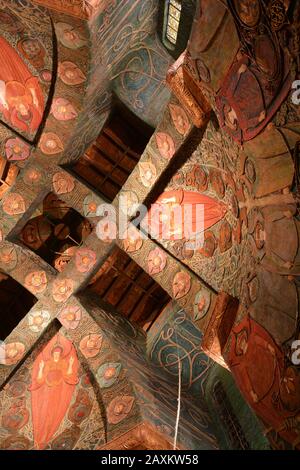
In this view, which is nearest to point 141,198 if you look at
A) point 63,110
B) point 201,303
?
point 201,303

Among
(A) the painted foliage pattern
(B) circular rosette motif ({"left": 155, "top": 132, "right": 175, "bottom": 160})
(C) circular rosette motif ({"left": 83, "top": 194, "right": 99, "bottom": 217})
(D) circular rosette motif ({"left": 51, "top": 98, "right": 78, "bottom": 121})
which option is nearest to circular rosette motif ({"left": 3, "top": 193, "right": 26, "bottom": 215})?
(A) the painted foliage pattern

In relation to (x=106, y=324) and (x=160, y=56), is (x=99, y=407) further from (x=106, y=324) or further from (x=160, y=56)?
(x=160, y=56)

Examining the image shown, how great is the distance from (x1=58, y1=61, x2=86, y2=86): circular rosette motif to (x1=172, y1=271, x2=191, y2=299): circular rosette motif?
8.73ft

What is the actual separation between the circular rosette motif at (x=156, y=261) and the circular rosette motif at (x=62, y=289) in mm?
1070

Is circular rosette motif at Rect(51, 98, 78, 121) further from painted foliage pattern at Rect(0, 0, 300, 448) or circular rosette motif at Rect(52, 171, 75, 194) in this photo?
circular rosette motif at Rect(52, 171, 75, 194)

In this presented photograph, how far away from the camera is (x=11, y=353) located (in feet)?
23.2

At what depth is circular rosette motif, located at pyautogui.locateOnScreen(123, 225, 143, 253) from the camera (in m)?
7.00

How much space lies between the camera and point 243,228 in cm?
548

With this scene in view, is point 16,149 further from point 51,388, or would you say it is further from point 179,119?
point 51,388

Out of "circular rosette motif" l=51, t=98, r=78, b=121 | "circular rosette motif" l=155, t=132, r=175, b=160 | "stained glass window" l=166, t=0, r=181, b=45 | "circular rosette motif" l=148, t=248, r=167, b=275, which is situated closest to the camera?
"stained glass window" l=166, t=0, r=181, b=45

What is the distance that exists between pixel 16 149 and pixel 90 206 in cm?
121

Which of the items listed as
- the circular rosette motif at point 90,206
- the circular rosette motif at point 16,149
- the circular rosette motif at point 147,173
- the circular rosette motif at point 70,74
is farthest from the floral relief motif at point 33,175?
the circular rosette motif at point 147,173

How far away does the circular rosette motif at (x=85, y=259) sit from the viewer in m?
7.26

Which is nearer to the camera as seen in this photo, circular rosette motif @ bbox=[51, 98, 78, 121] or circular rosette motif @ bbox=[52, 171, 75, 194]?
circular rosette motif @ bbox=[51, 98, 78, 121]
